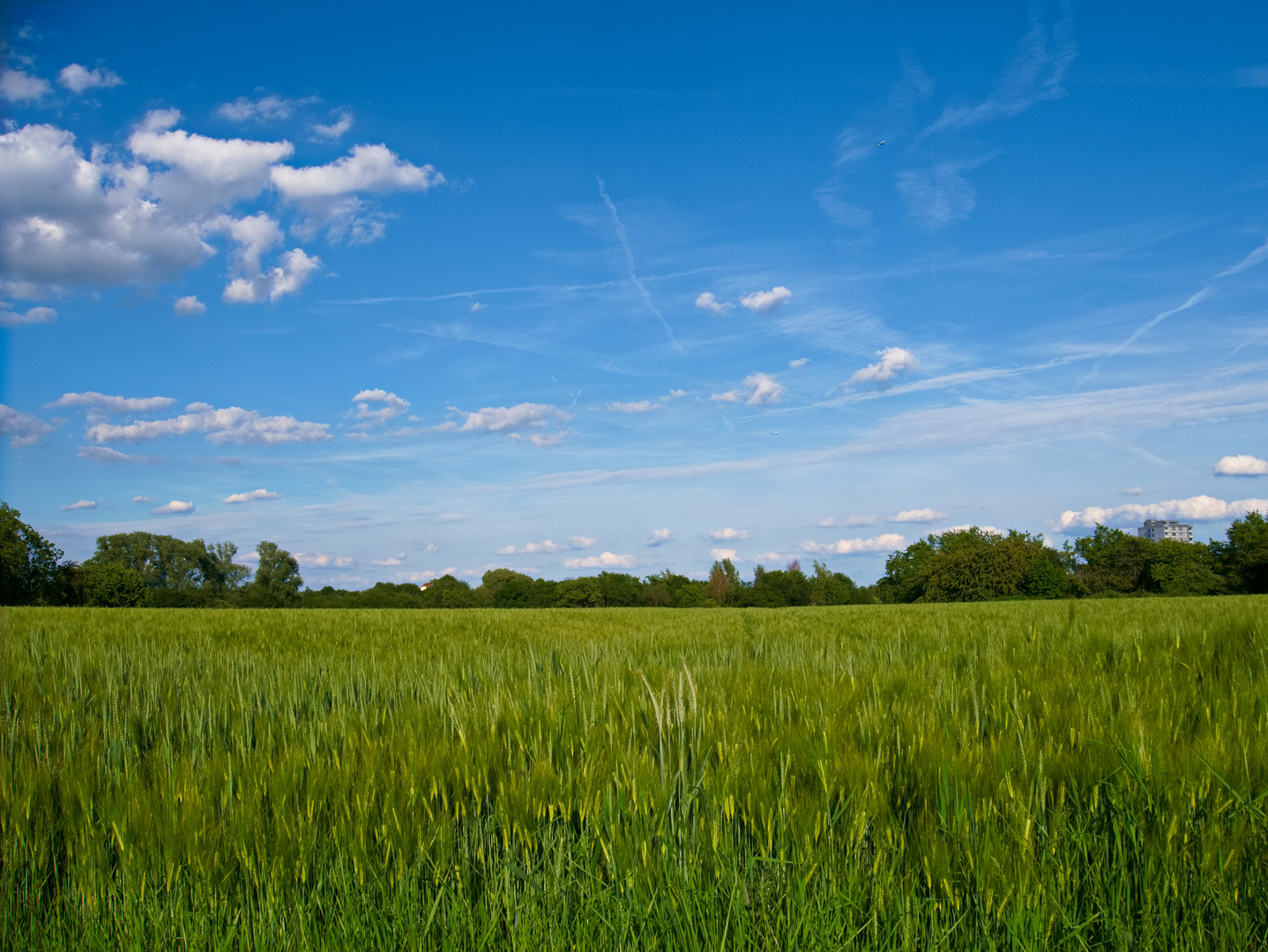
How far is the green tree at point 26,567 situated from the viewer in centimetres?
5038

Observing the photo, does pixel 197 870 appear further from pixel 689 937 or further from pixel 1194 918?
pixel 1194 918

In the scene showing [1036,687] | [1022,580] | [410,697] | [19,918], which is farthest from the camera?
[1022,580]

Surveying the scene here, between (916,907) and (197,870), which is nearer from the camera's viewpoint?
(916,907)

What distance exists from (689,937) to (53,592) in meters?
77.7

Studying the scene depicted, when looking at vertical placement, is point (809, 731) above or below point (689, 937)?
above

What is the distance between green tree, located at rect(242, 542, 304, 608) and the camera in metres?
80.6

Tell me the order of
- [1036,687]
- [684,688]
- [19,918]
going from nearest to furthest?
[19,918] < [1036,687] < [684,688]

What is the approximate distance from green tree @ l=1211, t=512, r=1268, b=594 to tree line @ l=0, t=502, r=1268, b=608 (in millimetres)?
147

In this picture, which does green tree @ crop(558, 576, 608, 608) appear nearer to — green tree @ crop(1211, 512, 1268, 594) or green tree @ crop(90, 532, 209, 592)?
green tree @ crop(90, 532, 209, 592)

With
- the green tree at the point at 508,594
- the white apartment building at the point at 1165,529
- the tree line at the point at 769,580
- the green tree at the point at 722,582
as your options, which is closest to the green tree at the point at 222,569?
the tree line at the point at 769,580

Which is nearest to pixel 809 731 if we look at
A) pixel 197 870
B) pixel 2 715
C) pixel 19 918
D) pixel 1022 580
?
pixel 197 870

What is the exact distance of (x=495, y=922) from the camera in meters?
1.40

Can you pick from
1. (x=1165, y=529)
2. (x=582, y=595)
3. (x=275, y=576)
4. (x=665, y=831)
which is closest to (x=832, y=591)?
(x=582, y=595)

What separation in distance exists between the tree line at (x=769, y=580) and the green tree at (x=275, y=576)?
159mm
